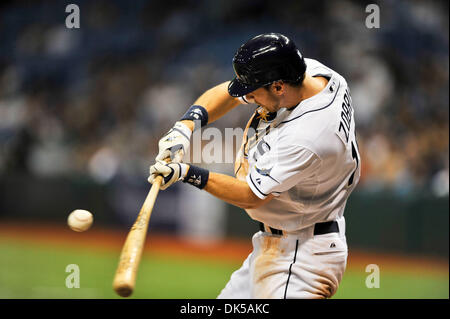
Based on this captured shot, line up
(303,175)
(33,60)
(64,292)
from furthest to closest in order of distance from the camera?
(33,60), (64,292), (303,175)

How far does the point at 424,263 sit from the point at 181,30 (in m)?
8.42

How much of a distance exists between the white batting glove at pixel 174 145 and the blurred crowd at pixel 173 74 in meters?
6.62

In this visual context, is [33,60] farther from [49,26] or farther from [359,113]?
[359,113]

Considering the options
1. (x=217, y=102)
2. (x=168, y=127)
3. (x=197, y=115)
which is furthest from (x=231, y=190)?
(x=168, y=127)

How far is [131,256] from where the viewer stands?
2.93 meters

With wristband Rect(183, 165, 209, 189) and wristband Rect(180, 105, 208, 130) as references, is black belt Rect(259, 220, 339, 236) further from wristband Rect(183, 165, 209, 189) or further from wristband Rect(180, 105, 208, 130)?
wristband Rect(180, 105, 208, 130)

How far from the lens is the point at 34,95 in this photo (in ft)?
46.3

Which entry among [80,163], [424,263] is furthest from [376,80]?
[80,163]

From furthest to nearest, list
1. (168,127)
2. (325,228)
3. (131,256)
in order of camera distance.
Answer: (168,127) → (325,228) → (131,256)

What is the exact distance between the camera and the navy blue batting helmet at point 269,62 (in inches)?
128

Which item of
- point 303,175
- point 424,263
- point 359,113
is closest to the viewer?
point 303,175

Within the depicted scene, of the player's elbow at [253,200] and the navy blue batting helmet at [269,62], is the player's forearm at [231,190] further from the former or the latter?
the navy blue batting helmet at [269,62]

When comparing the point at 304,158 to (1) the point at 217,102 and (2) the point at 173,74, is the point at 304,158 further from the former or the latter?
(2) the point at 173,74

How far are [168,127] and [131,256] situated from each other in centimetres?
942
